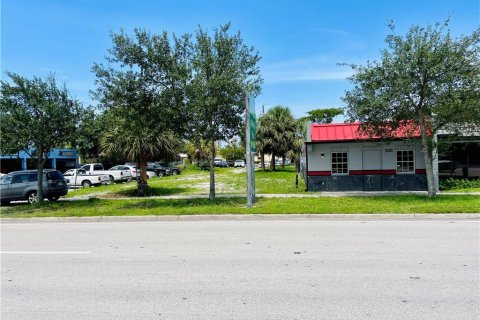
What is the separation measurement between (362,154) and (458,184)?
17.1 feet

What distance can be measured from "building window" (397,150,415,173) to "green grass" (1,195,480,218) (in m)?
4.24

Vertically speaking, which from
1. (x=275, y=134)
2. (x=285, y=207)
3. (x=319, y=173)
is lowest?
(x=285, y=207)

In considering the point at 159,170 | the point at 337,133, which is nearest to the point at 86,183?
the point at 159,170

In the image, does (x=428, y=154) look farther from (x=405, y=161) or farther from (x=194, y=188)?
(x=194, y=188)

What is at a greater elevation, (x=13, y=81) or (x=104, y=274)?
(x=13, y=81)

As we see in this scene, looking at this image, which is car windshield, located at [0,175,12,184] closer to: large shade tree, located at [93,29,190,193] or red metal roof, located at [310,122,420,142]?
large shade tree, located at [93,29,190,193]

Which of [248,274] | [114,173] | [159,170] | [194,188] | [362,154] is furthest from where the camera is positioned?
[159,170]

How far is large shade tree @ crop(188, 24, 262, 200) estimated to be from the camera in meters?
14.2

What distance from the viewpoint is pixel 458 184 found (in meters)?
20.3

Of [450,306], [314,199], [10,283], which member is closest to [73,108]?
[314,199]

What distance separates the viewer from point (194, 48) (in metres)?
14.9

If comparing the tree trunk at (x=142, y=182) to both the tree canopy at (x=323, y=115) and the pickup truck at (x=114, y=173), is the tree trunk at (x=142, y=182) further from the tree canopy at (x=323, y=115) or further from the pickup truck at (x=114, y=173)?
the tree canopy at (x=323, y=115)

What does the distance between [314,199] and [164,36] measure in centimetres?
823

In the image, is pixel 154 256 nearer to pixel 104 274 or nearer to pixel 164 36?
pixel 104 274
